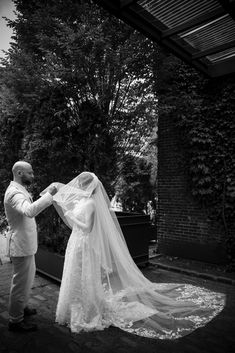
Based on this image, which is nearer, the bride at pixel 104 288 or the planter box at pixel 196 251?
the bride at pixel 104 288

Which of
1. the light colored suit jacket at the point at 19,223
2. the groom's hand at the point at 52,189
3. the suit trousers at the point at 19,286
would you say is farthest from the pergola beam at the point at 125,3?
the suit trousers at the point at 19,286

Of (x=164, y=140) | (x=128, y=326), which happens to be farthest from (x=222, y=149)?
(x=128, y=326)

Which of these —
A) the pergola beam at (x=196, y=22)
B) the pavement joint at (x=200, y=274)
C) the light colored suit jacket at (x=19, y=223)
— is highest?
the pergola beam at (x=196, y=22)

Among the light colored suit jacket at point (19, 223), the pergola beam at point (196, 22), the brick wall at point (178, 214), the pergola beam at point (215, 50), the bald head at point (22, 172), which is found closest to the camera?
the light colored suit jacket at point (19, 223)

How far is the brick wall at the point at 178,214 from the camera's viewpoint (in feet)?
22.4

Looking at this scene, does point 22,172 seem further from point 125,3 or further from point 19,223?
point 125,3

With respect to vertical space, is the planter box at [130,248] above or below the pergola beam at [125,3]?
below

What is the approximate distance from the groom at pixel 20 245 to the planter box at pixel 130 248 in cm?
181

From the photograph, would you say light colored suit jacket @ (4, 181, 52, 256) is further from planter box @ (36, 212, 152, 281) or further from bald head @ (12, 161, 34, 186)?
planter box @ (36, 212, 152, 281)

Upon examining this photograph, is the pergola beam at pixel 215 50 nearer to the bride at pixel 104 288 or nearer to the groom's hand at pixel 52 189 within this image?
the bride at pixel 104 288

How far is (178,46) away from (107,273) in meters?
4.15

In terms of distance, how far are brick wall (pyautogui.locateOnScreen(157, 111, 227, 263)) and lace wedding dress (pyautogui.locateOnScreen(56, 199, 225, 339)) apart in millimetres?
2470

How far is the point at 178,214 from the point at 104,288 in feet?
12.4

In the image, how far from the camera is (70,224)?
4.16 metres
